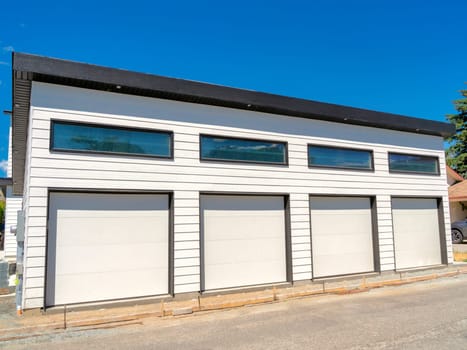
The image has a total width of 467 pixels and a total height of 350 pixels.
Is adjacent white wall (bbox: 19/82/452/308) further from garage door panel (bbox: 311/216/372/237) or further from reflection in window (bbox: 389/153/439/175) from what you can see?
garage door panel (bbox: 311/216/372/237)

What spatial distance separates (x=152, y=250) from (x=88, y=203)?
5.73ft

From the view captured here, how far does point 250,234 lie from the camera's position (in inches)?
382

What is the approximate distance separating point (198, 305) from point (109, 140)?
4.03m

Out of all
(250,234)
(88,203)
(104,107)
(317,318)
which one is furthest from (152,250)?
(317,318)

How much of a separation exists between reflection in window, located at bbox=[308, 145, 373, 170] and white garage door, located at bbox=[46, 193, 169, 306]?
457cm

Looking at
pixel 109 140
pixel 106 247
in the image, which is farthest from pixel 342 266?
pixel 109 140

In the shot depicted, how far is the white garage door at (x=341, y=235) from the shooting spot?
10.7 m

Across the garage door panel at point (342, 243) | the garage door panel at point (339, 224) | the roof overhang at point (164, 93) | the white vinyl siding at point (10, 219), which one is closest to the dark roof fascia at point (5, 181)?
the white vinyl siding at point (10, 219)

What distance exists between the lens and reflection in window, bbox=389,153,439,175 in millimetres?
12375

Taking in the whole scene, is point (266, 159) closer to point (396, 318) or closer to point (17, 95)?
point (396, 318)

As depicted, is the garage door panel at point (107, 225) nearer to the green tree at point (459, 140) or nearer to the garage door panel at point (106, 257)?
the garage door panel at point (106, 257)

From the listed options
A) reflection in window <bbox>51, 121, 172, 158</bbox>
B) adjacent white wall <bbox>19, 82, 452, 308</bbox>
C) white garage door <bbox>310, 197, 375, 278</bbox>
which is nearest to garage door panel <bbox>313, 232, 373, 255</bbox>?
white garage door <bbox>310, 197, 375, 278</bbox>

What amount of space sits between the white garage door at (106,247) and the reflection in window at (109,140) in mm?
1002

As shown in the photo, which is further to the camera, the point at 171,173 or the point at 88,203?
the point at 171,173
